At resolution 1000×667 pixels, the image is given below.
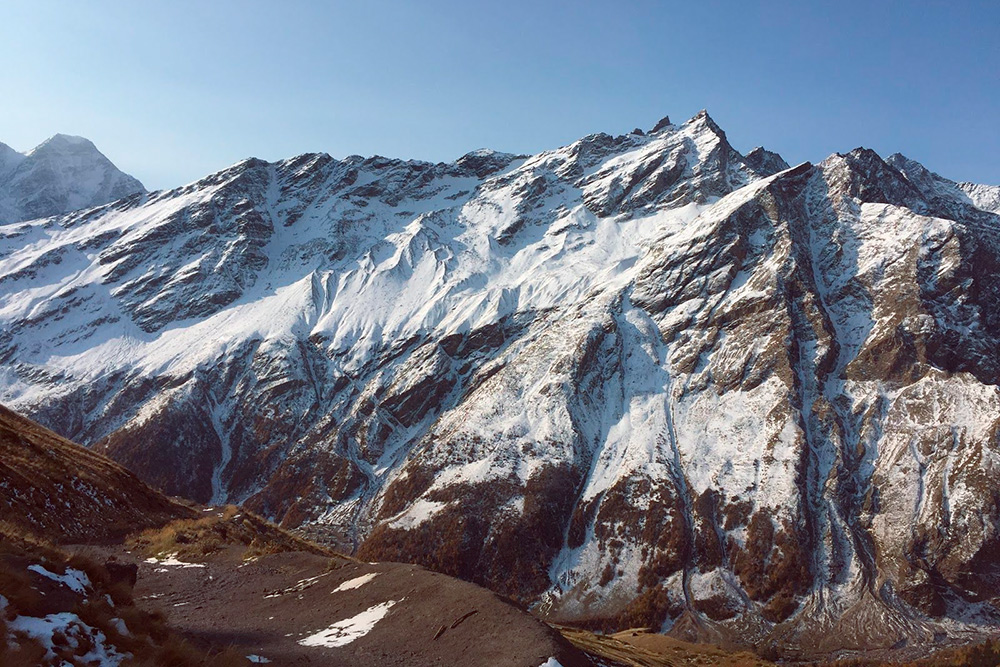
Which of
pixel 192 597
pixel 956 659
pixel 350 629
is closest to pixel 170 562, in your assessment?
pixel 192 597

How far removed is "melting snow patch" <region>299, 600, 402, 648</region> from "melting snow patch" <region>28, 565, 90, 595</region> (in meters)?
5.63

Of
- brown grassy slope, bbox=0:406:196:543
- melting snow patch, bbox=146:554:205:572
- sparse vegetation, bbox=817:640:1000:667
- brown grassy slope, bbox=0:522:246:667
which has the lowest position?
sparse vegetation, bbox=817:640:1000:667

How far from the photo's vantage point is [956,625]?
241 feet

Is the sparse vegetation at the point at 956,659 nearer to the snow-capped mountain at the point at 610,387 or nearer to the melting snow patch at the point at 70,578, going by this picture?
the snow-capped mountain at the point at 610,387

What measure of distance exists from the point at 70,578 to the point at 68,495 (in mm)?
17927

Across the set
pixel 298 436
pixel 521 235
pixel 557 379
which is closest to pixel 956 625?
pixel 557 379

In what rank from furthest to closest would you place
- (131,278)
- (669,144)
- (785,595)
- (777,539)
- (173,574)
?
1. (669,144)
2. (131,278)
3. (777,539)
4. (785,595)
5. (173,574)

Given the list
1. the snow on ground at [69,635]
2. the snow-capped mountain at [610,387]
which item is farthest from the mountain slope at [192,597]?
the snow-capped mountain at [610,387]

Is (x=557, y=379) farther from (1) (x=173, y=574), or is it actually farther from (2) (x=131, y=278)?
(2) (x=131, y=278)

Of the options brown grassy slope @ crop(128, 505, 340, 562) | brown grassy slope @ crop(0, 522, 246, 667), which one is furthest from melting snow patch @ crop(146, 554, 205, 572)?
brown grassy slope @ crop(0, 522, 246, 667)

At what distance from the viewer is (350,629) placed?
1667cm

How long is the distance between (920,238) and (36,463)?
147 meters

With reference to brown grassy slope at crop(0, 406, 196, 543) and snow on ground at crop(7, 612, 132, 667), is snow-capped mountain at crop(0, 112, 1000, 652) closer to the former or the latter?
brown grassy slope at crop(0, 406, 196, 543)

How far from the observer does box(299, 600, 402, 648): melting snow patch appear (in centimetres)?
1581
